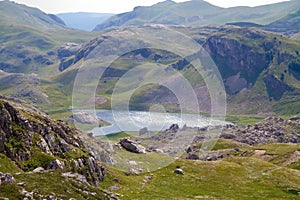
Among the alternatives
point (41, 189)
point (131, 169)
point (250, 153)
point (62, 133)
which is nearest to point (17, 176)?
point (41, 189)

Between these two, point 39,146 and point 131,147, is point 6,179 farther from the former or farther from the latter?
point 131,147

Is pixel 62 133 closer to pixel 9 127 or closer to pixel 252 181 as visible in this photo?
pixel 9 127

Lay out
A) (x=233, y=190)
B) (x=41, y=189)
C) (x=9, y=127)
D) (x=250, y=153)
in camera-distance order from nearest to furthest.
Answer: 1. (x=41, y=189)
2. (x=9, y=127)
3. (x=233, y=190)
4. (x=250, y=153)

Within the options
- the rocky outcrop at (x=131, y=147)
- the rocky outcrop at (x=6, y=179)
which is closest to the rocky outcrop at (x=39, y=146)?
the rocky outcrop at (x=6, y=179)

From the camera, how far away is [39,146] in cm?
8631

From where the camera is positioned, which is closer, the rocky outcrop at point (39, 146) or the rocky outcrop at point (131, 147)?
the rocky outcrop at point (39, 146)

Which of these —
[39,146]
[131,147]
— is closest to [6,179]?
[39,146]

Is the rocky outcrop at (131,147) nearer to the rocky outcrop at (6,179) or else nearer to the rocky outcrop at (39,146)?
the rocky outcrop at (39,146)

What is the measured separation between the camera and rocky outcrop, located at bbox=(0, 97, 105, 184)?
260 feet

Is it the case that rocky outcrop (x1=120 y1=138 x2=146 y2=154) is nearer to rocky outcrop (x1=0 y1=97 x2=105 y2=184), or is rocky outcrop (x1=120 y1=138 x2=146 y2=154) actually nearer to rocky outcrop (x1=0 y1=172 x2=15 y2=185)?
rocky outcrop (x1=0 y1=97 x2=105 y2=184)

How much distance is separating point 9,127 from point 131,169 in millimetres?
39389

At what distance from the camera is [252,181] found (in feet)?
356

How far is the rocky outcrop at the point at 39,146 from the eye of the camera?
260 ft

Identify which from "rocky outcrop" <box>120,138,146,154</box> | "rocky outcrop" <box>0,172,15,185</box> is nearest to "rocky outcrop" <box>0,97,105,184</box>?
"rocky outcrop" <box>0,172,15,185</box>
